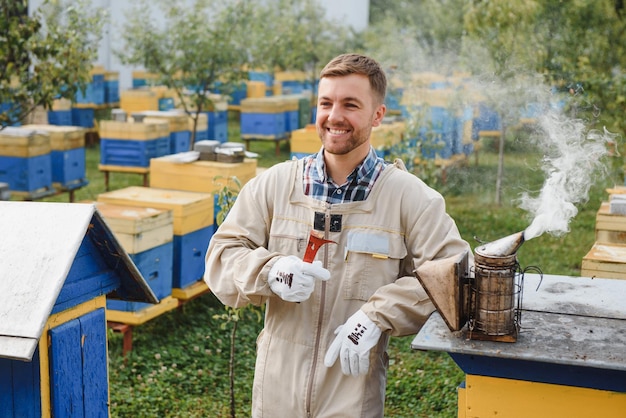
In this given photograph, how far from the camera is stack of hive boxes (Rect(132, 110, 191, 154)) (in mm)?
9320

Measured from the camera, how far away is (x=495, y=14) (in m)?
8.33

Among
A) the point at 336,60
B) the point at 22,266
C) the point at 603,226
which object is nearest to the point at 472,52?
the point at 603,226

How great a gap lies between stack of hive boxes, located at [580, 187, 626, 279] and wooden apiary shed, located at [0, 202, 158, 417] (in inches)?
80.5

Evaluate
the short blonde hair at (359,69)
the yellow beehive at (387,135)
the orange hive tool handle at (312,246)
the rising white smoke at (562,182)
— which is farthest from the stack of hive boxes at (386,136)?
the orange hive tool handle at (312,246)

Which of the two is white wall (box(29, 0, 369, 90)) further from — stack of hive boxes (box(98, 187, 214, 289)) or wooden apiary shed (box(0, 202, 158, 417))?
wooden apiary shed (box(0, 202, 158, 417))

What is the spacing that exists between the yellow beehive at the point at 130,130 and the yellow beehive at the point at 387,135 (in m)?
2.33

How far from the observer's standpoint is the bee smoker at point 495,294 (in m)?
1.94

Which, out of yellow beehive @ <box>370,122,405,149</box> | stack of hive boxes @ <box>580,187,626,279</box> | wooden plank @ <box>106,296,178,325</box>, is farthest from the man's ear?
yellow beehive @ <box>370,122,405,149</box>

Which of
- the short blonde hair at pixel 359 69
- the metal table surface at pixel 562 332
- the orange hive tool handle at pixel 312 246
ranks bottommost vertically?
the metal table surface at pixel 562 332

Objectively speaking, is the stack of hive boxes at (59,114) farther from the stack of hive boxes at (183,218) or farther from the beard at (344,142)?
the beard at (344,142)

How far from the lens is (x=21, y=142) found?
723cm

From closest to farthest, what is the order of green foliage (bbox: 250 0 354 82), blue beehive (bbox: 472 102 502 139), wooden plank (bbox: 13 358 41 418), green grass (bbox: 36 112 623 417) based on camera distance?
wooden plank (bbox: 13 358 41 418)
green grass (bbox: 36 112 623 417)
blue beehive (bbox: 472 102 502 139)
green foliage (bbox: 250 0 354 82)

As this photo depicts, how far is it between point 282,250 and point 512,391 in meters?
0.73

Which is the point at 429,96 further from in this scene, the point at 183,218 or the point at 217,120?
the point at 183,218
